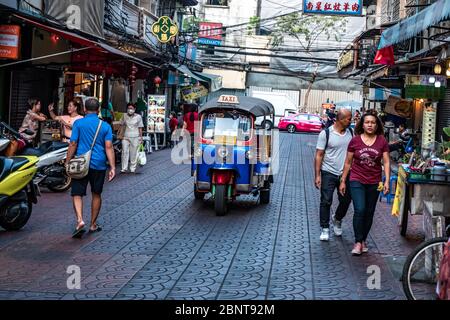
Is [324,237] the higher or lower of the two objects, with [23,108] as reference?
lower

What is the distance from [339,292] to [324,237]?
2.95 m

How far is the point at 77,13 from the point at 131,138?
355 centimetres

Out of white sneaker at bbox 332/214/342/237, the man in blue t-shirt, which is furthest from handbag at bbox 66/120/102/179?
white sneaker at bbox 332/214/342/237

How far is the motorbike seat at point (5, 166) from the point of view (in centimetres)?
1005

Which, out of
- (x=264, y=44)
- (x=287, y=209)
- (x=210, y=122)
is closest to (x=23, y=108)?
(x=210, y=122)

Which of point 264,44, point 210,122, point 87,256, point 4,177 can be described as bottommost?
point 87,256

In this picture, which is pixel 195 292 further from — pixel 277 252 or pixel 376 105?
pixel 376 105

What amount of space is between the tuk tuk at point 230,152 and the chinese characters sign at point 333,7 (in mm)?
11381

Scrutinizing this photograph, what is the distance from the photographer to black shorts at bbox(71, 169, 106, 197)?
10148 millimetres

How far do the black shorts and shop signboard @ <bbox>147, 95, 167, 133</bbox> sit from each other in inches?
727

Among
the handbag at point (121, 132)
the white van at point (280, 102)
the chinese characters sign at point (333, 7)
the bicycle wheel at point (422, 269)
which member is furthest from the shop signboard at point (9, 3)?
the white van at point (280, 102)

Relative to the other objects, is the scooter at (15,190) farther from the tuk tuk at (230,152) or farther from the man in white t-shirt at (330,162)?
the man in white t-shirt at (330,162)

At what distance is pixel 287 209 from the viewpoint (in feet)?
45.3

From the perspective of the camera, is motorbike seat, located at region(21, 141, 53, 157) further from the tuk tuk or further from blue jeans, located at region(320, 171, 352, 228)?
blue jeans, located at region(320, 171, 352, 228)
